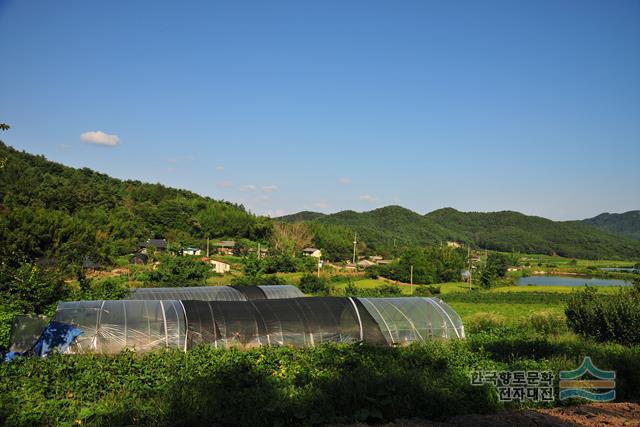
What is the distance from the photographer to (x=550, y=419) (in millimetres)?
6375

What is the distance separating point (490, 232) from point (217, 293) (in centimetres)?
13809

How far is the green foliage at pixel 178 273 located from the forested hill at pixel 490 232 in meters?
73.6

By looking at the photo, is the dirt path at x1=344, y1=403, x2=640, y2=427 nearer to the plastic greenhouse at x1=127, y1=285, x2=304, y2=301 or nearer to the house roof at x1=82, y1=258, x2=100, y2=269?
the plastic greenhouse at x1=127, y1=285, x2=304, y2=301

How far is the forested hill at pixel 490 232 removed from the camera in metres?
119

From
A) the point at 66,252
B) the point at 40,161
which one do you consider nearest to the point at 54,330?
the point at 66,252

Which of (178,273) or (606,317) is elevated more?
(606,317)

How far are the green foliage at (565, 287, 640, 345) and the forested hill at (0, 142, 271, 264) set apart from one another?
16443mm

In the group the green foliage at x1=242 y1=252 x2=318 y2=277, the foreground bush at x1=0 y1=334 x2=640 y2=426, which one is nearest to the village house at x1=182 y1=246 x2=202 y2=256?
the green foliage at x1=242 y1=252 x2=318 y2=277

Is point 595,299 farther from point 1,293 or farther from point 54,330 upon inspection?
point 1,293

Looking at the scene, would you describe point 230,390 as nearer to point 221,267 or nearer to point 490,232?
point 221,267

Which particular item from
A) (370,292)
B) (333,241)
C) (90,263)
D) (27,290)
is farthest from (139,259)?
(333,241)

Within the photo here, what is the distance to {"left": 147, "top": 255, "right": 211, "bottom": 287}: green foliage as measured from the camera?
99.1ft

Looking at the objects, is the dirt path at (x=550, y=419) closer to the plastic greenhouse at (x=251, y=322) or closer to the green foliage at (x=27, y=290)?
the plastic greenhouse at (x=251, y=322)

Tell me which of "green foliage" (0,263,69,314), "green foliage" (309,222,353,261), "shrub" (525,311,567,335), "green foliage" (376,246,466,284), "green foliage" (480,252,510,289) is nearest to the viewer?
"green foliage" (0,263,69,314)
